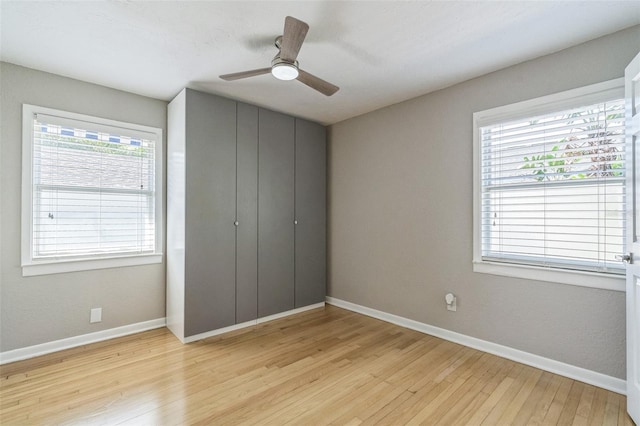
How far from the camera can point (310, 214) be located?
13.6 feet

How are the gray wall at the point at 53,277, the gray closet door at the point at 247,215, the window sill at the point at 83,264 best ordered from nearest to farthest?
the gray wall at the point at 53,277 < the window sill at the point at 83,264 < the gray closet door at the point at 247,215

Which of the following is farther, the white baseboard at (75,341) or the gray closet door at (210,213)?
the gray closet door at (210,213)

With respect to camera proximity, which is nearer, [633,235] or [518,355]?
[633,235]

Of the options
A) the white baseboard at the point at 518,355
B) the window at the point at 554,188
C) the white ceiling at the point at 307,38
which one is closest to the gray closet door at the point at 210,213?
the white ceiling at the point at 307,38

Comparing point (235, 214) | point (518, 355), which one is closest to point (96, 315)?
point (235, 214)

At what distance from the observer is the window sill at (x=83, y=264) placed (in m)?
2.68

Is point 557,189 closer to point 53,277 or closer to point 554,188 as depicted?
point 554,188

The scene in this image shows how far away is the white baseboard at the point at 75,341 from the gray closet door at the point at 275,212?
121cm

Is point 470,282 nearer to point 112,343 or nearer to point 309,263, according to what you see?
point 309,263

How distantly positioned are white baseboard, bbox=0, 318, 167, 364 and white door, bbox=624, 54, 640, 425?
3.97 meters

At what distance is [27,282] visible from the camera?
2662mm

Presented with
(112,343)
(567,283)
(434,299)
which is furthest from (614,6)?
(112,343)

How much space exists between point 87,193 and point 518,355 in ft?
13.8

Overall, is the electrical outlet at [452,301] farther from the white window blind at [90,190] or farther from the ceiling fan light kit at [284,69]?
the white window blind at [90,190]
